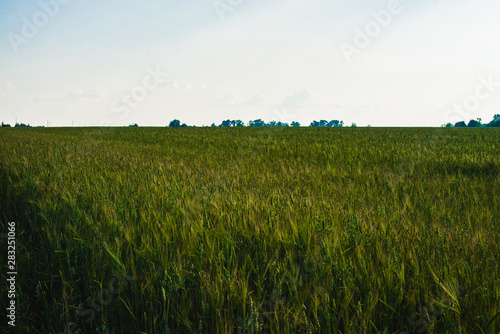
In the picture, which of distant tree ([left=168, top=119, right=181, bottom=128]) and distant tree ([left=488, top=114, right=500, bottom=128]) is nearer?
distant tree ([left=488, top=114, right=500, bottom=128])

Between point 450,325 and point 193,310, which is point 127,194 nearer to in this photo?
point 193,310

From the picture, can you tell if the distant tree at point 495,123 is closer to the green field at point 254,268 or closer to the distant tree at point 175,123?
the distant tree at point 175,123

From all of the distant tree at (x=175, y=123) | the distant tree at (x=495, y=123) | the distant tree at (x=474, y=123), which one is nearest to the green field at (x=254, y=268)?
the distant tree at (x=495, y=123)

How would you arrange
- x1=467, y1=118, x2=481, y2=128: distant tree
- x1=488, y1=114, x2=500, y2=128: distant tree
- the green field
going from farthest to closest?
x1=467, y1=118, x2=481, y2=128: distant tree < x1=488, y1=114, x2=500, y2=128: distant tree < the green field

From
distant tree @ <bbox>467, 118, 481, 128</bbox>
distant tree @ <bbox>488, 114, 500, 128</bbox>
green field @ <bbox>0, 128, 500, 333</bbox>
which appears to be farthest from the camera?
distant tree @ <bbox>467, 118, 481, 128</bbox>

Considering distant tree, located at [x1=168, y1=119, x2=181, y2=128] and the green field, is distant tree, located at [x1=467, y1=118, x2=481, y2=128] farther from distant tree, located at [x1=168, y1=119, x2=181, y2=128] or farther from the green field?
the green field

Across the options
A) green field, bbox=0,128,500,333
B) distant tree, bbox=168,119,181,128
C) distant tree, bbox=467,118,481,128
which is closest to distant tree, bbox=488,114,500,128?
distant tree, bbox=467,118,481,128

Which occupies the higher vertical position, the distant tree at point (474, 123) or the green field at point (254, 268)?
the distant tree at point (474, 123)

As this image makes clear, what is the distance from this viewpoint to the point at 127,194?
300 cm

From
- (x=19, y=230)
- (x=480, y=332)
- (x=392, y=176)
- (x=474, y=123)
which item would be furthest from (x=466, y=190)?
(x=474, y=123)

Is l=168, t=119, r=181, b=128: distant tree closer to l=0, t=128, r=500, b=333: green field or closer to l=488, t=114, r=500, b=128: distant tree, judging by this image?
l=488, t=114, r=500, b=128: distant tree

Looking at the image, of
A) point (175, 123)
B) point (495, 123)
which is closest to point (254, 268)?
point (495, 123)

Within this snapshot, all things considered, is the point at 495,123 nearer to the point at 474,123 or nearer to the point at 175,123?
the point at 474,123

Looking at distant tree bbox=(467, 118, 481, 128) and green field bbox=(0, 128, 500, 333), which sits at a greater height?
distant tree bbox=(467, 118, 481, 128)
